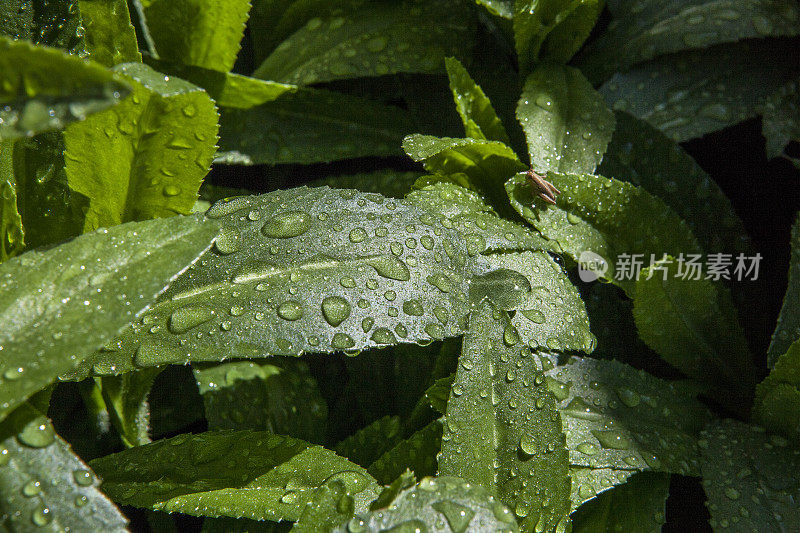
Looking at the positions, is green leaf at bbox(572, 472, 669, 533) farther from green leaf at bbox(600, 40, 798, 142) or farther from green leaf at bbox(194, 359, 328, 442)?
green leaf at bbox(600, 40, 798, 142)

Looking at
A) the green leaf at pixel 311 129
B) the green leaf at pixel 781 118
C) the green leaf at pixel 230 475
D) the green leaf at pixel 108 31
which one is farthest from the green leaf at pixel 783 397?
the green leaf at pixel 108 31

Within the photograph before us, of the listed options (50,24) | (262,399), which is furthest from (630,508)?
(50,24)

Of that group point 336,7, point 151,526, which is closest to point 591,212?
point 336,7

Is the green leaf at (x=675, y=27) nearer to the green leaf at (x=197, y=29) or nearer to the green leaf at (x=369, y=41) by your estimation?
the green leaf at (x=369, y=41)

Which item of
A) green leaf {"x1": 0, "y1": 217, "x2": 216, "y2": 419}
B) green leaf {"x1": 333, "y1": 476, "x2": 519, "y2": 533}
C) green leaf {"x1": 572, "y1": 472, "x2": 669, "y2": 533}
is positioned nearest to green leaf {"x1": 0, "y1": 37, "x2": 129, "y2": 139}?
green leaf {"x1": 0, "y1": 217, "x2": 216, "y2": 419}

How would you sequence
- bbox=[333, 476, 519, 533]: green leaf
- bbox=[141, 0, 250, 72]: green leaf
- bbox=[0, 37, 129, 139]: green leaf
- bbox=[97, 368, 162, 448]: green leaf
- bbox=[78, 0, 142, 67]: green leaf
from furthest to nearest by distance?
bbox=[141, 0, 250, 72]: green leaf → bbox=[97, 368, 162, 448]: green leaf → bbox=[78, 0, 142, 67]: green leaf → bbox=[333, 476, 519, 533]: green leaf → bbox=[0, 37, 129, 139]: green leaf

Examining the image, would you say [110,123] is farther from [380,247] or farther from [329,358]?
[329,358]
